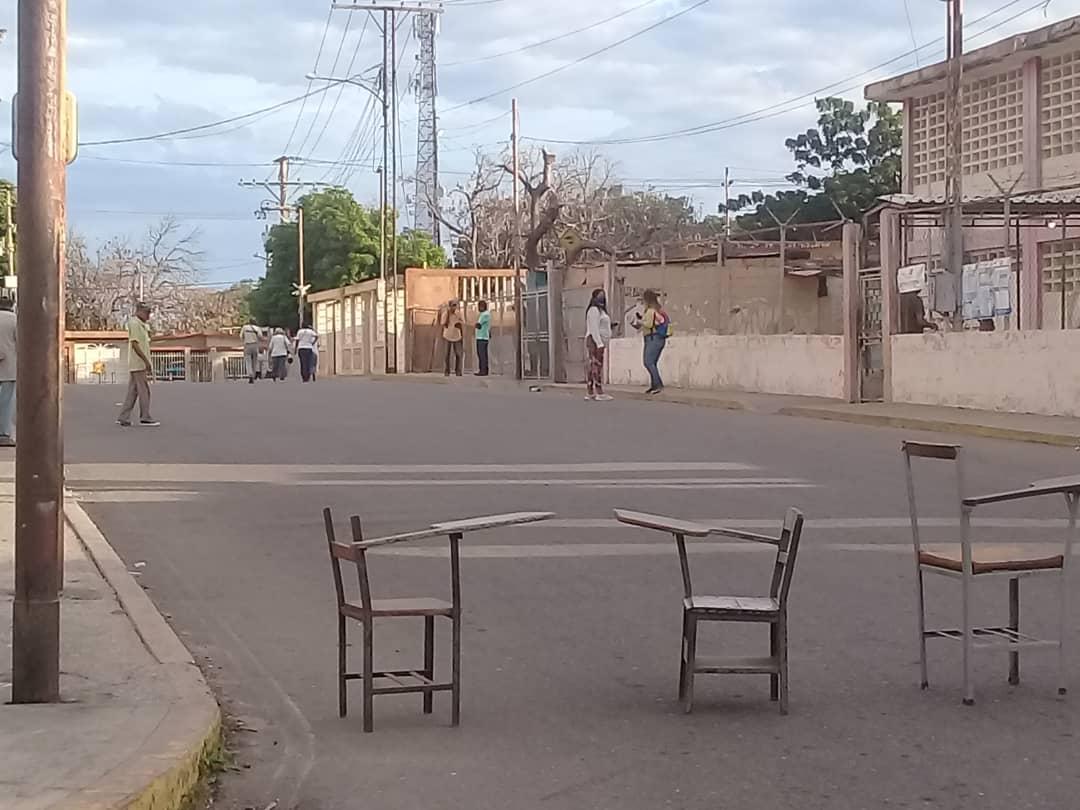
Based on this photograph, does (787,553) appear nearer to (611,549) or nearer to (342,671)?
(342,671)

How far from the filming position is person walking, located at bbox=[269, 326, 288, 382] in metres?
41.7

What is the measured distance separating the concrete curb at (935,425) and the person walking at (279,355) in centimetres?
2161

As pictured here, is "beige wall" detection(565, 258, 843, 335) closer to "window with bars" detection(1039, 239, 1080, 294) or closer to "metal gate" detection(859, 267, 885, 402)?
"window with bars" detection(1039, 239, 1080, 294)

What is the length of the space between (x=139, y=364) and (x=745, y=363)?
38.0 ft

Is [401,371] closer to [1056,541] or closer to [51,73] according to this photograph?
[1056,541]

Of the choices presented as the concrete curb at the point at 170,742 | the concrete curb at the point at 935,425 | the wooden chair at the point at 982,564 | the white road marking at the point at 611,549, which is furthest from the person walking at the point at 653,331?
the wooden chair at the point at 982,564

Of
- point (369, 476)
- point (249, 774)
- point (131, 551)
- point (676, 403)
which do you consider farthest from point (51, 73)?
point (676, 403)

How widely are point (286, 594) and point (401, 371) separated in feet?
127

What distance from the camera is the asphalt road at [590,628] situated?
5.30 m

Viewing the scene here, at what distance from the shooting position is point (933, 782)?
17.0ft

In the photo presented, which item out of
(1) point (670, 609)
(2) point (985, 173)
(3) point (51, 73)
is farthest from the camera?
(2) point (985, 173)

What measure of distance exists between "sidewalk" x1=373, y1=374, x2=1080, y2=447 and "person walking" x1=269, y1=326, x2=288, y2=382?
578 inches

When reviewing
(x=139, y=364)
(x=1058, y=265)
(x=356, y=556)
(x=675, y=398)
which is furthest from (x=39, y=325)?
(x=1058, y=265)

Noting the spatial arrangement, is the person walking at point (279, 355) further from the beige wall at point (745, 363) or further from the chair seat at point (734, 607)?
the chair seat at point (734, 607)
